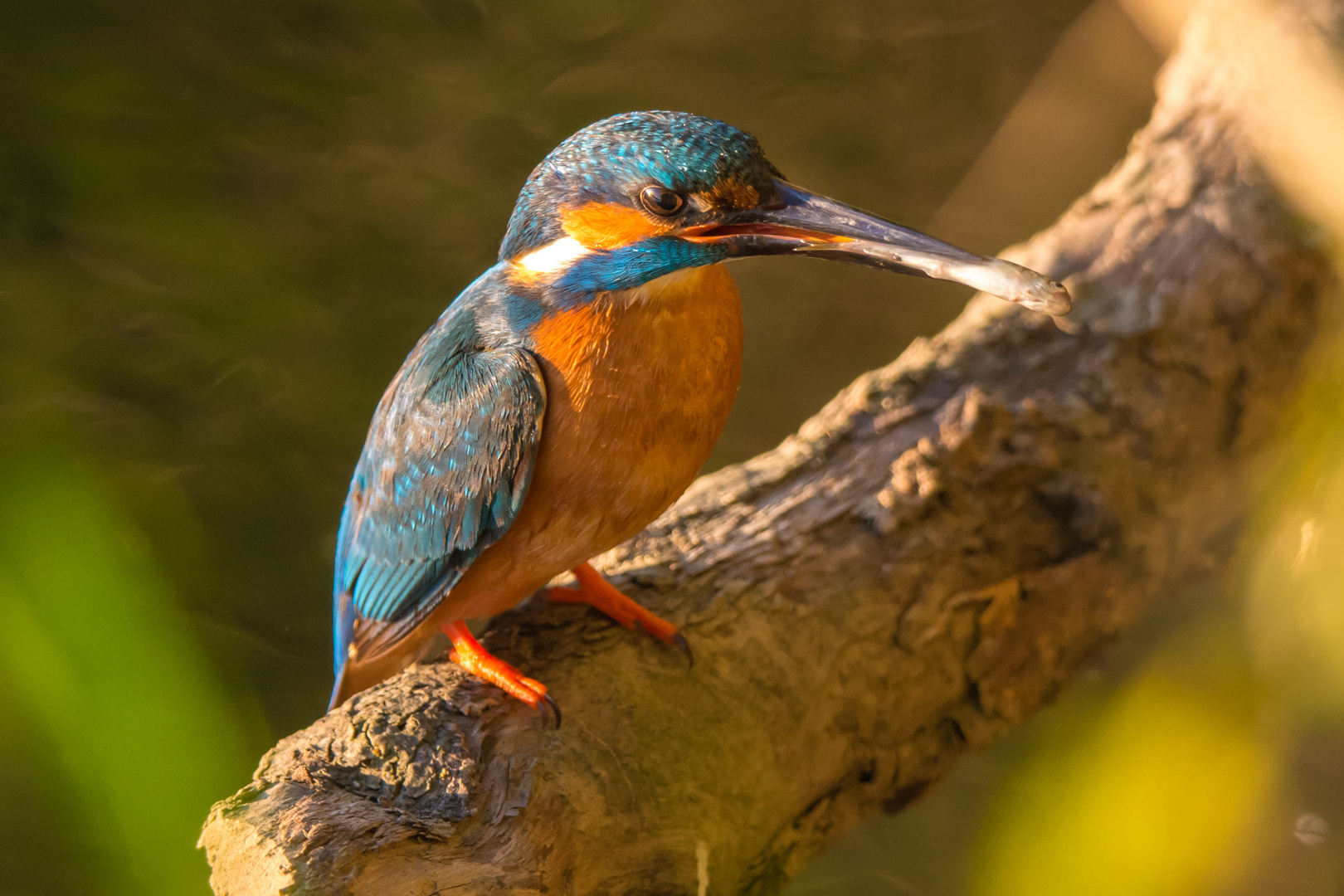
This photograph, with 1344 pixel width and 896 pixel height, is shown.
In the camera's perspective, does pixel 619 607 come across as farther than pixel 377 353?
No

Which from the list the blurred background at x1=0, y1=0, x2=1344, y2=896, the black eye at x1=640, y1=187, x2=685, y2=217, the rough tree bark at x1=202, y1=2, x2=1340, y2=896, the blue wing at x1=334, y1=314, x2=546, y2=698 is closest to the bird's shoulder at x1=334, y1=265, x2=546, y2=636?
the blue wing at x1=334, y1=314, x2=546, y2=698

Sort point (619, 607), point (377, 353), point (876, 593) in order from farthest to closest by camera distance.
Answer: point (377, 353), point (876, 593), point (619, 607)

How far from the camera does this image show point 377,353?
299 cm

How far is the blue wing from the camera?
1327mm

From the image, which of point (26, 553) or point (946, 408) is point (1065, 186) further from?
point (26, 553)

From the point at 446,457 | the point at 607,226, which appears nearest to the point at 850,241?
the point at 607,226

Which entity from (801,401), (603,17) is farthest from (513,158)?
(801,401)

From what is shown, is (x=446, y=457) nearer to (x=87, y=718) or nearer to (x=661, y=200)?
(x=661, y=200)

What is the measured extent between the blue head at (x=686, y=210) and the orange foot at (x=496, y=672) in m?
0.58

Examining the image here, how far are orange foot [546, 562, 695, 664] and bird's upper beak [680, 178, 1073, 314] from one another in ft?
2.13

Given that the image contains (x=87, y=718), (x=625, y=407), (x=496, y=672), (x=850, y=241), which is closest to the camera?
(x=850, y=241)

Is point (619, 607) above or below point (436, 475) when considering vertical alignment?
below

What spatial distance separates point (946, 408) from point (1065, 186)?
217cm

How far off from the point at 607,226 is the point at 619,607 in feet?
2.17
